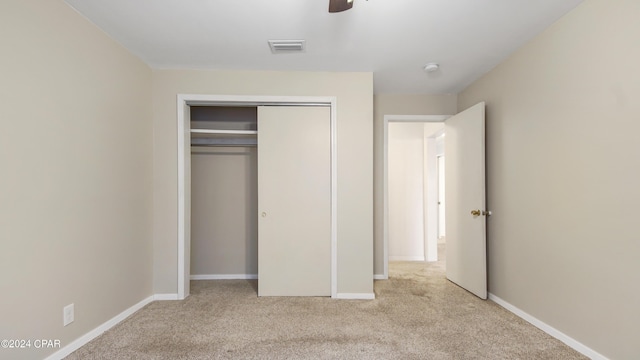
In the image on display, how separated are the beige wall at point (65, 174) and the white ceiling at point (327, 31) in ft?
1.13

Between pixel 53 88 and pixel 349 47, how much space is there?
2.12 meters

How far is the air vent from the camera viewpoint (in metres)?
2.38

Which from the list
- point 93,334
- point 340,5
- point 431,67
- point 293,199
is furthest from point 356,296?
point 340,5

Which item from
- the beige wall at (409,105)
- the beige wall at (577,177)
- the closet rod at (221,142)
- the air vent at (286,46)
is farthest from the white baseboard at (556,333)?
the closet rod at (221,142)

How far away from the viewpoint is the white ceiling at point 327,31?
6.29 ft

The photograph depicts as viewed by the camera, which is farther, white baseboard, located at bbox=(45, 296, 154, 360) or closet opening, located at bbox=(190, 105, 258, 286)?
closet opening, located at bbox=(190, 105, 258, 286)

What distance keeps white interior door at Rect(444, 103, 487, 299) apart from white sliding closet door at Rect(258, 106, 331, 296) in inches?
59.7

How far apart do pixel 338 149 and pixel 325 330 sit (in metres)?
1.66

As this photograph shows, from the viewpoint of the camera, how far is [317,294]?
2.94 m

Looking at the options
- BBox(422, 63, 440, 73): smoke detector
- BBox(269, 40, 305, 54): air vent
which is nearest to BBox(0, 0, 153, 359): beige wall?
BBox(269, 40, 305, 54): air vent

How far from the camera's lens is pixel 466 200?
3117mm

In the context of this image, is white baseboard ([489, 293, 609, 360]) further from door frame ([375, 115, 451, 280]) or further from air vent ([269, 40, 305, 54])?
air vent ([269, 40, 305, 54])

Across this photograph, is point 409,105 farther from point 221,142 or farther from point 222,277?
point 222,277

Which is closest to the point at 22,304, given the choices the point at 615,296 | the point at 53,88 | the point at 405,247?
the point at 53,88
